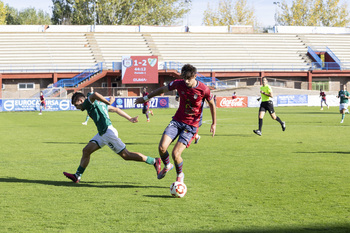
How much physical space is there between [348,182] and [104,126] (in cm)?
475

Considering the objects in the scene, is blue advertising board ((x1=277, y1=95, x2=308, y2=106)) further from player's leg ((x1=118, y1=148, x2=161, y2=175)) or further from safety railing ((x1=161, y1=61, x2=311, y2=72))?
player's leg ((x1=118, y1=148, x2=161, y2=175))

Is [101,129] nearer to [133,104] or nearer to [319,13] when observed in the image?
[133,104]

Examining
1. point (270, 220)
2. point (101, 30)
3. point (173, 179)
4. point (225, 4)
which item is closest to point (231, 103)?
point (101, 30)

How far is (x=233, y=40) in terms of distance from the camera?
68438mm

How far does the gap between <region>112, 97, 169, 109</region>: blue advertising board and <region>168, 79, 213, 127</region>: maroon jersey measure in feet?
128

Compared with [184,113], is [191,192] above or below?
below

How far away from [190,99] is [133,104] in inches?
1590

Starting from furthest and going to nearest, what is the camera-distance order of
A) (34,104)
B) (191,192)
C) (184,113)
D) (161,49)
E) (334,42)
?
(334,42) < (161,49) < (34,104) < (184,113) < (191,192)

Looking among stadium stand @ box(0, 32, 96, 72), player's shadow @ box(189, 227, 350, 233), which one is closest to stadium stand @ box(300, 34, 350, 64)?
stadium stand @ box(0, 32, 96, 72)

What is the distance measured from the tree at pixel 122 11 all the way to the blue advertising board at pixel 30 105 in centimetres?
4350

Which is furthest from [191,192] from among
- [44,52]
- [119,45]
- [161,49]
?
[119,45]

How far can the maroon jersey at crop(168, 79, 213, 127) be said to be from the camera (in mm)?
8547

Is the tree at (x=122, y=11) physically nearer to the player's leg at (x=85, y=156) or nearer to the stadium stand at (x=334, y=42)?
the stadium stand at (x=334, y=42)

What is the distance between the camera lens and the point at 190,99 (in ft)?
28.2
